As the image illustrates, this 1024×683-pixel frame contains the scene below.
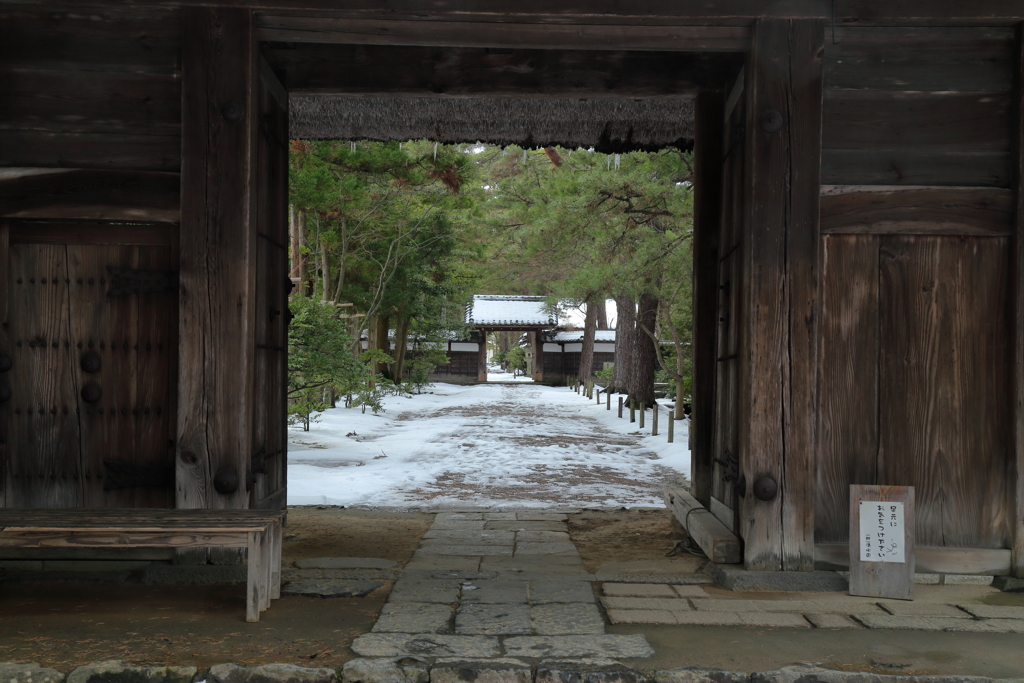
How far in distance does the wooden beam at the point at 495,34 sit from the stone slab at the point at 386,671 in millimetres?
3248

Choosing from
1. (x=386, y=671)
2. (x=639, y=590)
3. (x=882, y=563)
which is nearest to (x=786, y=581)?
(x=882, y=563)

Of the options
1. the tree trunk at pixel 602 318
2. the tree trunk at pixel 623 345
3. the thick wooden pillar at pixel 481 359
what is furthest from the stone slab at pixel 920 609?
the thick wooden pillar at pixel 481 359

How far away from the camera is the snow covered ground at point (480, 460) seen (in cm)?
772

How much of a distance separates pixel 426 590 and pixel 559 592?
2.32ft

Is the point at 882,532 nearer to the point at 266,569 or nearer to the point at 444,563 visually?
the point at 444,563

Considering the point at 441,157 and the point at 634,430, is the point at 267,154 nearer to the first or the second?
the point at 441,157

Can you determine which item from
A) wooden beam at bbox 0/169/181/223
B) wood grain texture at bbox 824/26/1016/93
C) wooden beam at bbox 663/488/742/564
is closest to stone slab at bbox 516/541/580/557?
wooden beam at bbox 663/488/742/564

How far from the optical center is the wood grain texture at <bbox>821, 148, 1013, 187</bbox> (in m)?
4.23

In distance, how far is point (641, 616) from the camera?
356 cm

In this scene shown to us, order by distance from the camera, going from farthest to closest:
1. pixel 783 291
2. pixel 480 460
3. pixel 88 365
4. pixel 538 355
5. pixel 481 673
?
pixel 538 355 < pixel 480 460 < pixel 88 365 < pixel 783 291 < pixel 481 673

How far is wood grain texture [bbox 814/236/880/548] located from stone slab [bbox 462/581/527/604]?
1.73 m

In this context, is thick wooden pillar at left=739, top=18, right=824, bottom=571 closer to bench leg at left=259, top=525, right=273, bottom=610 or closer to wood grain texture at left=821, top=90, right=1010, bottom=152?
wood grain texture at left=821, top=90, right=1010, bottom=152

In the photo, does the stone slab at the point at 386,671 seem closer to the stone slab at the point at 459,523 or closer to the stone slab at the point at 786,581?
the stone slab at the point at 786,581

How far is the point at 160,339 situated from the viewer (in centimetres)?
431
